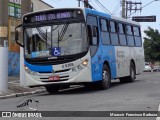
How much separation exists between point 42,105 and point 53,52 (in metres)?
4.06

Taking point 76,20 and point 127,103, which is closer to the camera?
point 127,103

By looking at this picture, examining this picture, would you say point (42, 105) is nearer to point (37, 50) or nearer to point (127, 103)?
point (127, 103)

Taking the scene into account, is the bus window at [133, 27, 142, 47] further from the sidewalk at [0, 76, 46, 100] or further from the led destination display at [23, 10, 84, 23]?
the led destination display at [23, 10, 84, 23]

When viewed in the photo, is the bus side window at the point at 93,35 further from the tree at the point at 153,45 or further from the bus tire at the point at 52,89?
the tree at the point at 153,45

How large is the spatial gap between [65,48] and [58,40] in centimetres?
43

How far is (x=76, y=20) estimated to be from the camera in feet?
58.3

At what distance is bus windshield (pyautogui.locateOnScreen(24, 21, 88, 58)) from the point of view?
17.6 m

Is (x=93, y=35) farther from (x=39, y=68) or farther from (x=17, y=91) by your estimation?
(x=17, y=91)

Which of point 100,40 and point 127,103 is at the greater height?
point 100,40

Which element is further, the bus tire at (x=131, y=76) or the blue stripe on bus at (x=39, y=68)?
the bus tire at (x=131, y=76)

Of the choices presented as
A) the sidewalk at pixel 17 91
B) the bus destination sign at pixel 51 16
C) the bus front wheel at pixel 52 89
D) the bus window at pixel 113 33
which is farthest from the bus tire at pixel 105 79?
the sidewalk at pixel 17 91

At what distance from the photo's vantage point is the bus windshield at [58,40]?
17.6 m

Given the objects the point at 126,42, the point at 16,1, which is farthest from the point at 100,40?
the point at 16,1

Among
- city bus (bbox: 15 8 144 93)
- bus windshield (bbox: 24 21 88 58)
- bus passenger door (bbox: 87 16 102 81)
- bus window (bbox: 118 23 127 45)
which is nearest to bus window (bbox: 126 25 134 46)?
bus window (bbox: 118 23 127 45)
